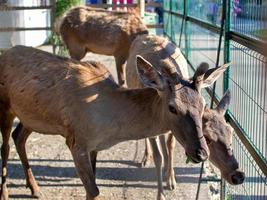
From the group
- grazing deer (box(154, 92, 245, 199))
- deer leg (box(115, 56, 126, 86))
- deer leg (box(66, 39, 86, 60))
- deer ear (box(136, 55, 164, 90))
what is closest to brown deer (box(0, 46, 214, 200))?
deer ear (box(136, 55, 164, 90))

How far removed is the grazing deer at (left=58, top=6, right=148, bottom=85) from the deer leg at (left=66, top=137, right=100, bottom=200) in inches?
233

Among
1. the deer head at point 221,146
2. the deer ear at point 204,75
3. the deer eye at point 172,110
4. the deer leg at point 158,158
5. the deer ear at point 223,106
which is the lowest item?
the deer leg at point 158,158

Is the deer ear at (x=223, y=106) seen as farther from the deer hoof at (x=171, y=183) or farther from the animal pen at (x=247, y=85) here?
the deer hoof at (x=171, y=183)

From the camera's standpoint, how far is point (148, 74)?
4695 mm

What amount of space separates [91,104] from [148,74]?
76cm

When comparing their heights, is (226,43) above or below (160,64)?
above

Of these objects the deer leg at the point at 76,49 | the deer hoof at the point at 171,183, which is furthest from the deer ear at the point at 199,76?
the deer leg at the point at 76,49

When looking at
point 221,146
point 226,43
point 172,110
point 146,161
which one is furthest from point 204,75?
point 146,161

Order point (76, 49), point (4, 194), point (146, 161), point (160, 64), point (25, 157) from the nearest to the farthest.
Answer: point (160, 64) < point (4, 194) < point (25, 157) < point (146, 161) < point (76, 49)

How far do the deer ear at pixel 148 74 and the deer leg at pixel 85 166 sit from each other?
922 mm

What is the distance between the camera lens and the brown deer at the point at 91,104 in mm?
4590

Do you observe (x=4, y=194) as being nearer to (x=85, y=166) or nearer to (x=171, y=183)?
(x=85, y=166)

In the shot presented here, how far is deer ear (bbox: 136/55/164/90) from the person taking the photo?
183 inches

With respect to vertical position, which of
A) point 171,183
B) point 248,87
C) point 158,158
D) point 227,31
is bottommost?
point 171,183
